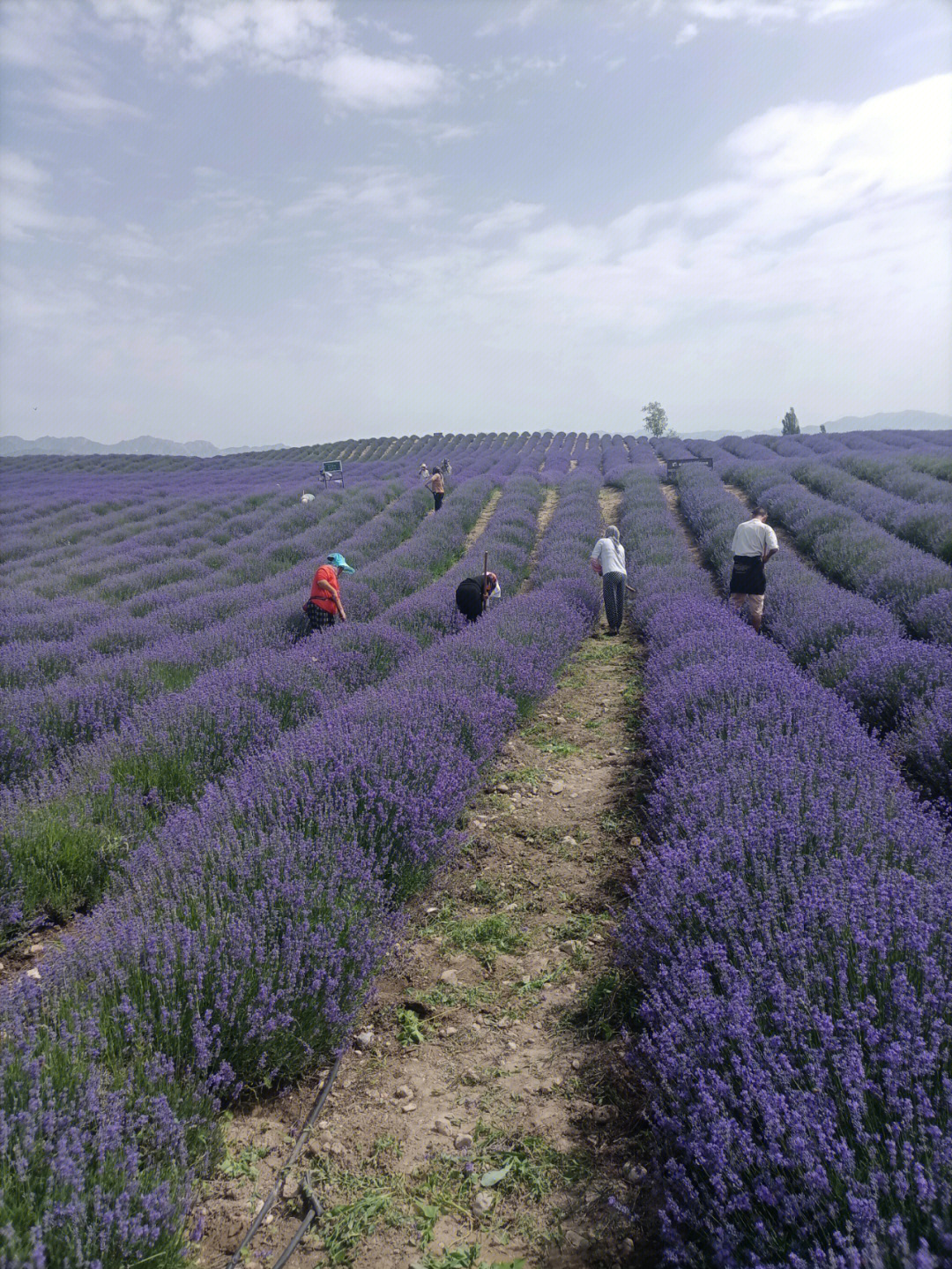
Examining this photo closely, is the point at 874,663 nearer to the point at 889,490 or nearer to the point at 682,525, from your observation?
the point at 682,525

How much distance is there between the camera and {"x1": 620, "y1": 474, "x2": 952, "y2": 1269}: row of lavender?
4.15ft

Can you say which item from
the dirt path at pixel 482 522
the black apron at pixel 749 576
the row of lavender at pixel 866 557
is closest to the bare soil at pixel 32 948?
the row of lavender at pixel 866 557

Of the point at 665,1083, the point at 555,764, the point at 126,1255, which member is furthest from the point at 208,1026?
the point at 555,764

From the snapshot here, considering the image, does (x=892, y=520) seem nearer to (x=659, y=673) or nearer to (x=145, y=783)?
(x=659, y=673)

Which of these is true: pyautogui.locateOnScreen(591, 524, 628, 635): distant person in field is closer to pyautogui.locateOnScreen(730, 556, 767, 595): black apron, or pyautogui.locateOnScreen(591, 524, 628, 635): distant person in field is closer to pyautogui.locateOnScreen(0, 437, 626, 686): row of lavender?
pyautogui.locateOnScreen(730, 556, 767, 595): black apron

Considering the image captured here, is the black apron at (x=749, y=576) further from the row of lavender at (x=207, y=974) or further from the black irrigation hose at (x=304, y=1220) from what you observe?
the black irrigation hose at (x=304, y=1220)

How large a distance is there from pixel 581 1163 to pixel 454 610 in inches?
225

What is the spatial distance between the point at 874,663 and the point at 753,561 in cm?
236

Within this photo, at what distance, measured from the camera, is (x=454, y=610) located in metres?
7.35

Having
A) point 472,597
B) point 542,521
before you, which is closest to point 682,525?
point 542,521

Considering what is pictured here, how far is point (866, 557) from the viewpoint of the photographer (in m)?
8.18

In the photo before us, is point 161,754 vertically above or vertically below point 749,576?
below

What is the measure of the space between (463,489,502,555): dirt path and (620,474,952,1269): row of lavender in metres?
9.54

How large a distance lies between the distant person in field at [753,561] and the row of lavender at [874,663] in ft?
0.64
